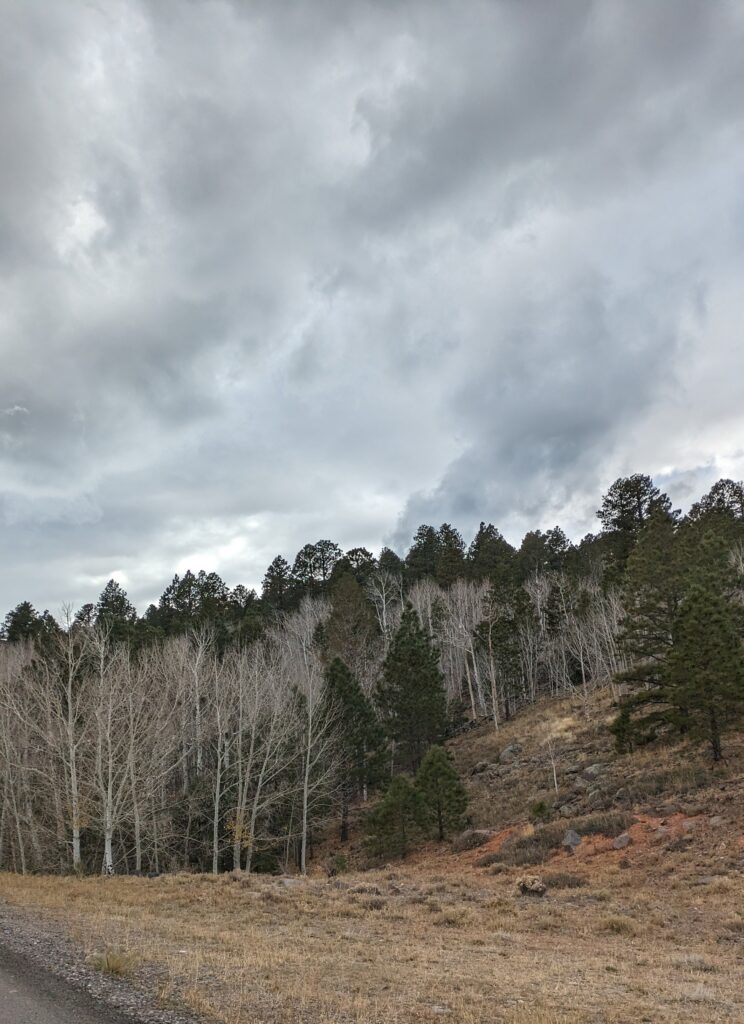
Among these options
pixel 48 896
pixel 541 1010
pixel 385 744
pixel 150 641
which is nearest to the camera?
pixel 541 1010

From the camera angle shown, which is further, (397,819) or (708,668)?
(397,819)

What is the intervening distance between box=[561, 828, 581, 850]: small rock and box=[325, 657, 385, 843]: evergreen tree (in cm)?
1582

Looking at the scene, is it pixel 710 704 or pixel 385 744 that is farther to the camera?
pixel 385 744

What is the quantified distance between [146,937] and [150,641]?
41.1 m

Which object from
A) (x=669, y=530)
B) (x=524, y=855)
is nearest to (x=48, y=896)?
(x=524, y=855)

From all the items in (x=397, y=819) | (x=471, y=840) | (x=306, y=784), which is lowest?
(x=471, y=840)

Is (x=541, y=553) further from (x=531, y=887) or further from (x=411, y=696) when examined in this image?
(x=531, y=887)

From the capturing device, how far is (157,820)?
100.0ft

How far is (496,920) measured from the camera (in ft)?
50.0

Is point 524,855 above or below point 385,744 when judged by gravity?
below

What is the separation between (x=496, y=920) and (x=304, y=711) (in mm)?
21693

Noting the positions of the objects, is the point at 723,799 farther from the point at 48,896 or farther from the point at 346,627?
the point at 346,627

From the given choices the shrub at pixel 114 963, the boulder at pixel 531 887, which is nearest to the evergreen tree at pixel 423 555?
the boulder at pixel 531 887

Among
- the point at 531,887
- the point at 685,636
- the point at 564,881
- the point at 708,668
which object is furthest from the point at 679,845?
the point at 685,636
